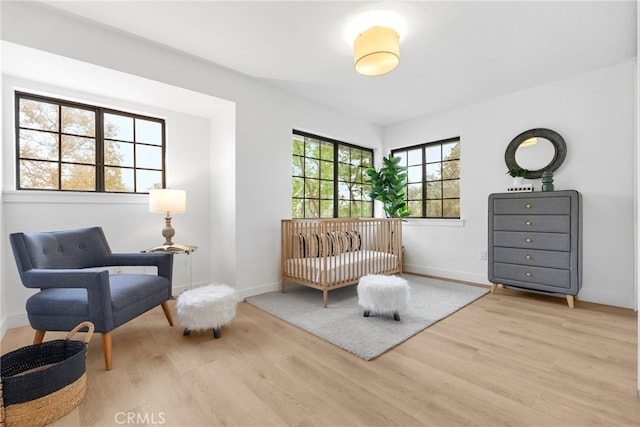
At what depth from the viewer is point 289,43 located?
92.7 inches

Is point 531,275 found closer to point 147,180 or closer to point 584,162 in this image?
point 584,162

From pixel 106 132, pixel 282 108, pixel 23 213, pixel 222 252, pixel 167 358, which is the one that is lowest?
pixel 167 358

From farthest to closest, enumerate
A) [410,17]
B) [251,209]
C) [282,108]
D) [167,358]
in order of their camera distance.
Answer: [282,108], [251,209], [410,17], [167,358]

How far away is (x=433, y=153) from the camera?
416 centimetres

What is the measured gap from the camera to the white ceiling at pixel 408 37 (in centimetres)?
195

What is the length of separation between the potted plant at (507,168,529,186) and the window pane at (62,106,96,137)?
4502mm

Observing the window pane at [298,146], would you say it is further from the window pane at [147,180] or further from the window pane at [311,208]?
the window pane at [147,180]

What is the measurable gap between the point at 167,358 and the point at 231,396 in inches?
25.2

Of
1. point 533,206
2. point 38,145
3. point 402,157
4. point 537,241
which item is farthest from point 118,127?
point 537,241

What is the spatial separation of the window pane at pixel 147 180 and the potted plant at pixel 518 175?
402 cm

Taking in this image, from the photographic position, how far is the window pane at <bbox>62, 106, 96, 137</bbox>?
102 inches

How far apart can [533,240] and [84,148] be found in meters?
4.57

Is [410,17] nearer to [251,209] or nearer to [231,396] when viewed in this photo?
[251,209]

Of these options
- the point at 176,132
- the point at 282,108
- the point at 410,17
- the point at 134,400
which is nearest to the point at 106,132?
the point at 176,132
